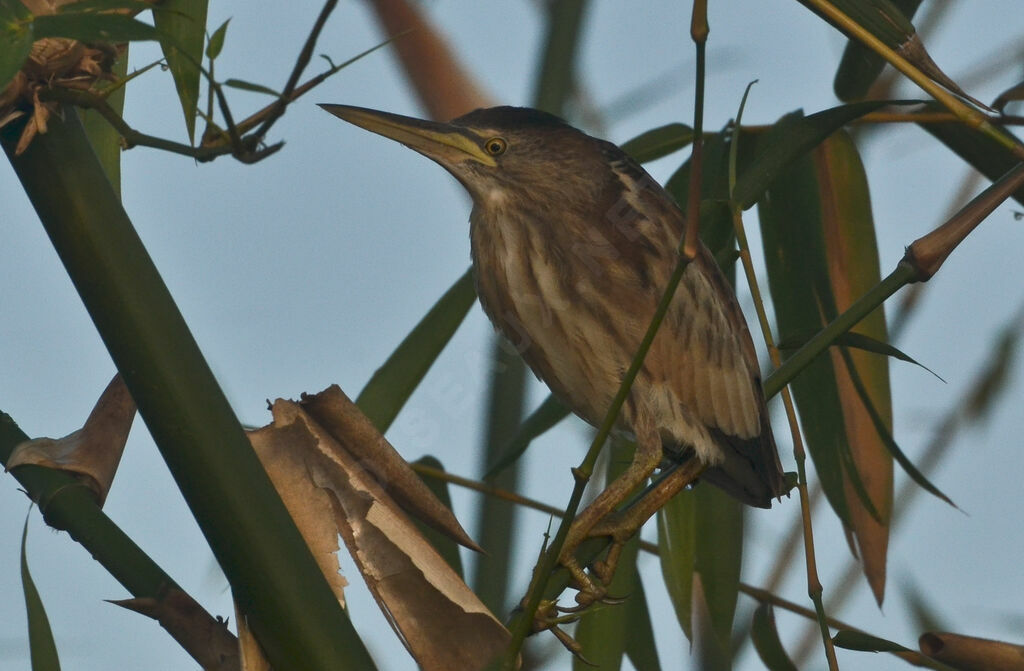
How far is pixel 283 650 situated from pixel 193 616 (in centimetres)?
8

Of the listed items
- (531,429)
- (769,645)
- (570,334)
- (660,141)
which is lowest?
(769,645)

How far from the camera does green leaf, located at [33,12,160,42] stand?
942 mm

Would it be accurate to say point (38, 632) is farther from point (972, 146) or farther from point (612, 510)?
point (972, 146)

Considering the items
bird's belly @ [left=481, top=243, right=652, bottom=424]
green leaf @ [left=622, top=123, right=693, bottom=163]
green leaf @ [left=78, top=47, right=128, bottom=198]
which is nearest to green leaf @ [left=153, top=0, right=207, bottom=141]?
green leaf @ [left=78, top=47, right=128, bottom=198]

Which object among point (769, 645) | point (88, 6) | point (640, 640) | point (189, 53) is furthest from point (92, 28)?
point (640, 640)

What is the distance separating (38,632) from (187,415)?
33 cm

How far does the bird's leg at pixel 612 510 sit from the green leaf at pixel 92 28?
0.70 meters

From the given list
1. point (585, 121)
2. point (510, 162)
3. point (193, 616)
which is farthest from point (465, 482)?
point (585, 121)

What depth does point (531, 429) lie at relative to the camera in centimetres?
171

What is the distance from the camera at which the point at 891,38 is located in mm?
1186

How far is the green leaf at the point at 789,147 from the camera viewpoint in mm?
1445

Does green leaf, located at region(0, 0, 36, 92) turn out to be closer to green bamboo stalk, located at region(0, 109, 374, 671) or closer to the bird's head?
green bamboo stalk, located at region(0, 109, 374, 671)

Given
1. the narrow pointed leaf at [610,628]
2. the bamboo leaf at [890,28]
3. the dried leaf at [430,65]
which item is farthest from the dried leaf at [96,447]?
the dried leaf at [430,65]

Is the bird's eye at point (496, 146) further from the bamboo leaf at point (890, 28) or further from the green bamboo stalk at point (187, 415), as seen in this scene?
the green bamboo stalk at point (187, 415)
